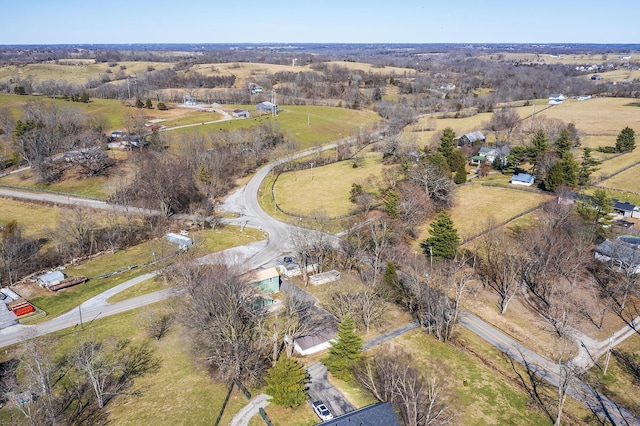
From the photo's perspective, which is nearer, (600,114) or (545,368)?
(545,368)

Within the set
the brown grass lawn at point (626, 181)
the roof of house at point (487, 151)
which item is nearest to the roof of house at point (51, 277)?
the roof of house at point (487, 151)

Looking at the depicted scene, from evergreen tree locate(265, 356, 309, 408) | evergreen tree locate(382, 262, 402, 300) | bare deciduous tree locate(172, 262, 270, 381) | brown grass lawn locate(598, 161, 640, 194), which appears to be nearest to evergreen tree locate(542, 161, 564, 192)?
brown grass lawn locate(598, 161, 640, 194)

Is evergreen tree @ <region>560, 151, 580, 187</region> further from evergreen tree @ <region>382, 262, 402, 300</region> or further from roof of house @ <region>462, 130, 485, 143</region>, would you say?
evergreen tree @ <region>382, 262, 402, 300</region>

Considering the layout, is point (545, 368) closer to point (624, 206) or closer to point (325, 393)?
point (325, 393)

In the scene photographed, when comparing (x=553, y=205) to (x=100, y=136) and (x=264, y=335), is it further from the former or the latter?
(x=100, y=136)

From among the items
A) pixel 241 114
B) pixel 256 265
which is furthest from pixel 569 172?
pixel 241 114

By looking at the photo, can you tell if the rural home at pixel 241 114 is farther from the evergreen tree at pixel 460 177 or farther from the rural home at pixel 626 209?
the rural home at pixel 626 209
